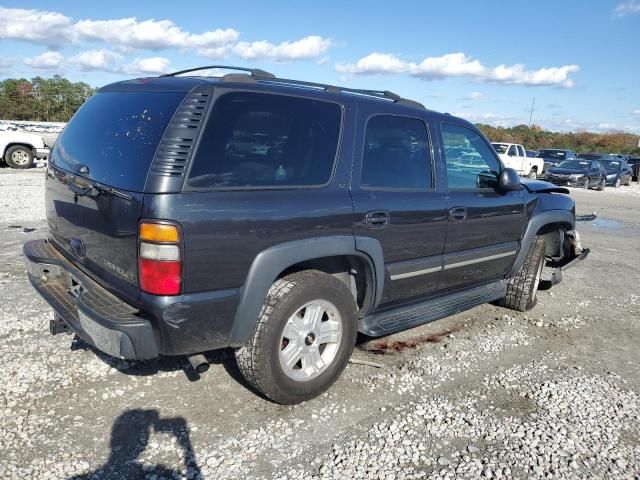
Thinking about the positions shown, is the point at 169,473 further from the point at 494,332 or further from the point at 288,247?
the point at 494,332

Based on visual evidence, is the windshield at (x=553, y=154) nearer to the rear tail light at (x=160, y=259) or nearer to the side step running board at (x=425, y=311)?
the side step running board at (x=425, y=311)

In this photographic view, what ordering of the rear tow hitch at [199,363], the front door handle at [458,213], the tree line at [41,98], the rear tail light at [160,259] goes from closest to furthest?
the rear tail light at [160,259] → the rear tow hitch at [199,363] → the front door handle at [458,213] → the tree line at [41,98]

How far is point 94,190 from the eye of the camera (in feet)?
9.06

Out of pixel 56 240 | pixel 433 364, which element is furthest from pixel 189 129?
pixel 433 364

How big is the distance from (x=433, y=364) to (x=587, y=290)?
336 cm

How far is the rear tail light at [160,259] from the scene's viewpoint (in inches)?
96.0

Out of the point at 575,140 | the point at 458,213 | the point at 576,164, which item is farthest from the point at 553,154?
the point at 575,140

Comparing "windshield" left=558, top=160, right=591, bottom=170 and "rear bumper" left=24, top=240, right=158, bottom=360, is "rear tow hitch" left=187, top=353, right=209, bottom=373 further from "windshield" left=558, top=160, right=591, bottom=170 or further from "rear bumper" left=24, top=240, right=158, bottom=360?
"windshield" left=558, top=160, right=591, bottom=170

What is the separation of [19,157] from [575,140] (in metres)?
61.4

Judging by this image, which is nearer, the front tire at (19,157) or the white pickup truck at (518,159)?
the front tire at (19,157)

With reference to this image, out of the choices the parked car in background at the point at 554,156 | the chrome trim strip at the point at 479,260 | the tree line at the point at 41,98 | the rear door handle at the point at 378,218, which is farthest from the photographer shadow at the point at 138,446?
the tree line at the point at 41,98

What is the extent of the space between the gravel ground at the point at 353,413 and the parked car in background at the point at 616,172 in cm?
2448

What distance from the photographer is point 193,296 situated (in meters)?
2.55

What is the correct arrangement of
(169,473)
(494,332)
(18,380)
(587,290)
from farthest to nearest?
(587,290) < (494,332) < (18,380) < (169,473)
